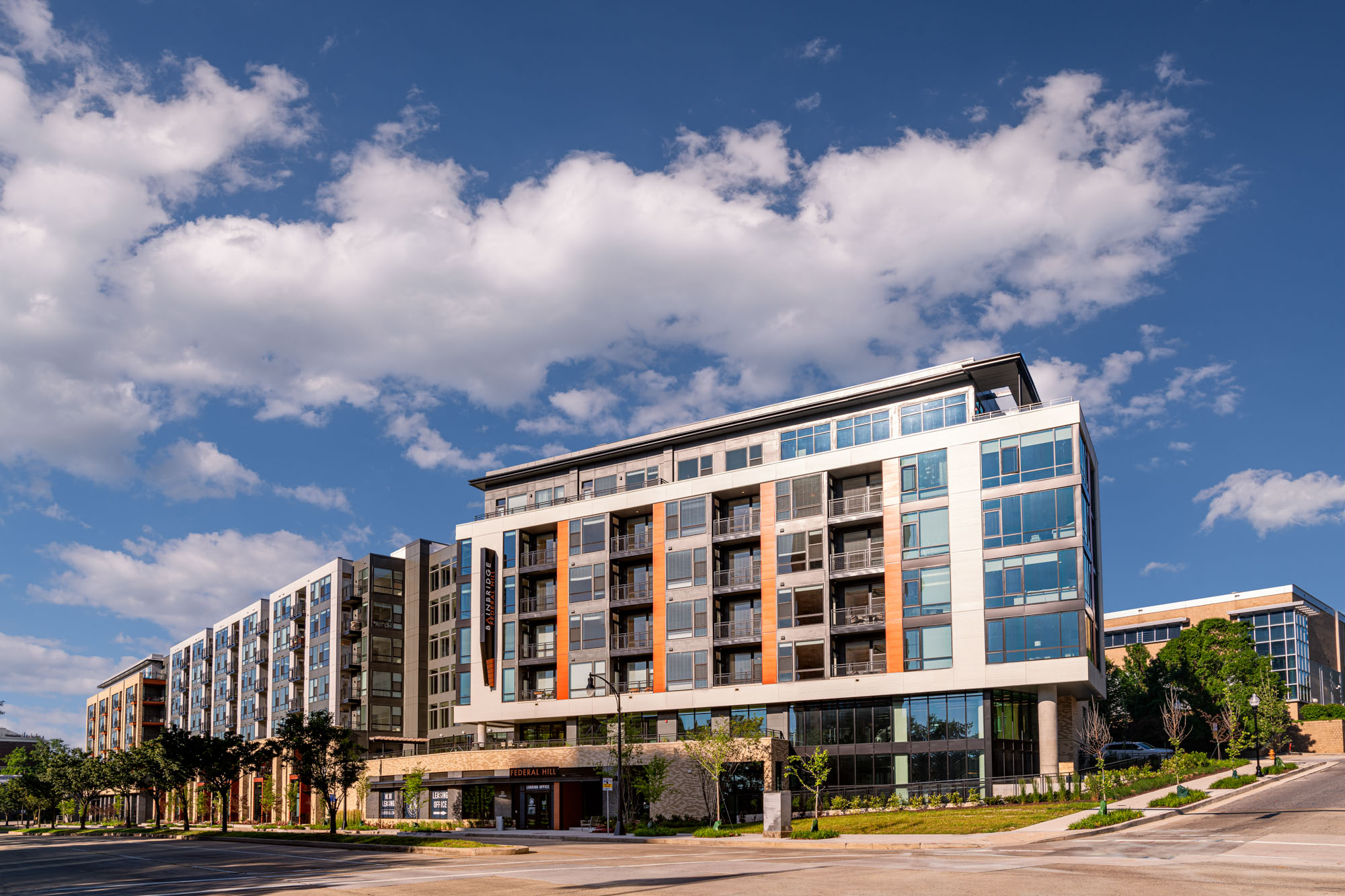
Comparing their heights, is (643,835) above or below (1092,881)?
below

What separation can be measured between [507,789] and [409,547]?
120 ft

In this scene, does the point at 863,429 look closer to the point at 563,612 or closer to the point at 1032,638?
the point at 1032,638

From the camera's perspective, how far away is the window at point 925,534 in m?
62.3

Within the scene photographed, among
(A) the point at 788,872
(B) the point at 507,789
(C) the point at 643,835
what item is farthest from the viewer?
(B) the point at 507,789

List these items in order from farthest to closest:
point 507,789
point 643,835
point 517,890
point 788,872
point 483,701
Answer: point 483,701 < point 507,789 < point 643,835 < point 788,872 < point 517,890

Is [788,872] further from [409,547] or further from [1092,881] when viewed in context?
[409,547]

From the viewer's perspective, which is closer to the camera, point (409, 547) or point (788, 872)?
point (788, 872)

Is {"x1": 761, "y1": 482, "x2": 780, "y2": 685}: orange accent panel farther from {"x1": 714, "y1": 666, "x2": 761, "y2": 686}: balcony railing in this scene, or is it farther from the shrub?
the shrub

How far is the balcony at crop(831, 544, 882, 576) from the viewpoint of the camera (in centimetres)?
6462

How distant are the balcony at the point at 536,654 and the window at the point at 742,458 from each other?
1855 centimetres

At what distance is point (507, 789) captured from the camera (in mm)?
71625

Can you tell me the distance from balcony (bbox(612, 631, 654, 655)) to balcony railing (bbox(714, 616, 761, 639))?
5.09 metres

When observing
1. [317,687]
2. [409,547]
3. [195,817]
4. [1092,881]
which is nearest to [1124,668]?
[409,547]

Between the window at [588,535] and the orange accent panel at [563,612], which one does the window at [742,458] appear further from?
the orange accent panel at [563,612]
